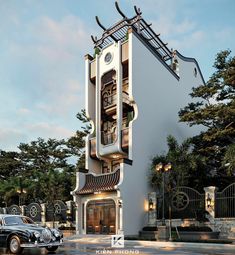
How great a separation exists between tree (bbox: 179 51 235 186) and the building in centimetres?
269

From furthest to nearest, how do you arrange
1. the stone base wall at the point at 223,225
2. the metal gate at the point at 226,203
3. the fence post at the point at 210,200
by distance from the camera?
the fence post at the point at 210,200 → the metal gate at the point at 226,203 → the stone base wall at the point at 223,225

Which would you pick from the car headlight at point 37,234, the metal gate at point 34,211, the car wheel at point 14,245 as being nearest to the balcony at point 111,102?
the metal gate at point 34,211

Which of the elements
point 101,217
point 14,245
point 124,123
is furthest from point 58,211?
point 14,245

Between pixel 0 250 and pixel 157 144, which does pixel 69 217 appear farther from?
pixel 0 250

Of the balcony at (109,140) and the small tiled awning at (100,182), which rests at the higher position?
the balcony at (109,140)

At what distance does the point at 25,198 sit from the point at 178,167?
23042 mm

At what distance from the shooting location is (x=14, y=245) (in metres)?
15.1

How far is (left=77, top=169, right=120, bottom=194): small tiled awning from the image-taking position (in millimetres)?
30312

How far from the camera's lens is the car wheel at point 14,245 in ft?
49.2

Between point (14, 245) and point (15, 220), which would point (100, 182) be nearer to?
point (15, 220)

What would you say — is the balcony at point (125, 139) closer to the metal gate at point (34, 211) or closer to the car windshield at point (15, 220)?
the metal gate at point (34, 211)

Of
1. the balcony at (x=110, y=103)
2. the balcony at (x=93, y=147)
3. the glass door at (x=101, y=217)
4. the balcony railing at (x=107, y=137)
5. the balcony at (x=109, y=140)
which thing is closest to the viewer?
the glass door at (x=101, y=217)

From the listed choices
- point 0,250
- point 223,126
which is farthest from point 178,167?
point 0,250

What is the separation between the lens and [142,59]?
110 feet
